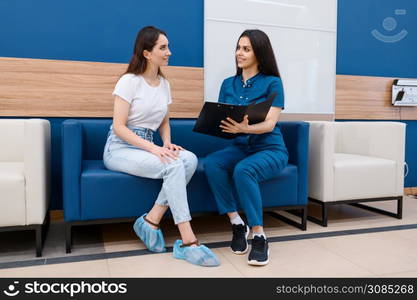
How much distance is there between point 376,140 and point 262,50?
139cm

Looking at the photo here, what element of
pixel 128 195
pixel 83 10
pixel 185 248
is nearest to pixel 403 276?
pixel 185 248

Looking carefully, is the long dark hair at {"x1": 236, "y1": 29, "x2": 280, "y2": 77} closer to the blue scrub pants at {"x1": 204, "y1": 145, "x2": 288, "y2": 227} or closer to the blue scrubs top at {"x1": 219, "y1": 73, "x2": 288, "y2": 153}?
the blue scrubs top at {"x1": 219, "y1": 73, "x2": 288, "y2": 153}

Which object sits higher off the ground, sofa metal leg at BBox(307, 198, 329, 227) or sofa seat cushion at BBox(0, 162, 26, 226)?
sofa seat cushion at BBox(0, 162, 26, 226)

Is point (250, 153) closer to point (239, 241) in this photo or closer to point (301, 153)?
point (301, 153)

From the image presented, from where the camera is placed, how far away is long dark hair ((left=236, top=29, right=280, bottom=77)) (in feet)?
8.08

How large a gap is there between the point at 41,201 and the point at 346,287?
1.66 metres

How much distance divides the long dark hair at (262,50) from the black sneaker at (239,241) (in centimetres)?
99

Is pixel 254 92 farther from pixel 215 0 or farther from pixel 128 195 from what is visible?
pixel 215 0

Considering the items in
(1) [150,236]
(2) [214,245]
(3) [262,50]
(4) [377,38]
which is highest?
(4) [377,38]

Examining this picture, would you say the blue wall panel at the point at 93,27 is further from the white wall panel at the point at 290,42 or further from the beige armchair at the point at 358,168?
the beige armchair at the point at 358,168

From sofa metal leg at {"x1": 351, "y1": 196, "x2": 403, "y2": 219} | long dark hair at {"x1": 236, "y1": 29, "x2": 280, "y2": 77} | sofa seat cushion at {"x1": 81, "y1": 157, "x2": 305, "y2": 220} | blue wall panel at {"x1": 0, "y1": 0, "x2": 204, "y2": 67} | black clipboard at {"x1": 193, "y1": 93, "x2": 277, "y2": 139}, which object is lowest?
sofa metal leg at {"x1": 351, "y1": 196, "x2": 403, "y2": 219}

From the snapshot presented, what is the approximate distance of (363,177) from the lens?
294 cm

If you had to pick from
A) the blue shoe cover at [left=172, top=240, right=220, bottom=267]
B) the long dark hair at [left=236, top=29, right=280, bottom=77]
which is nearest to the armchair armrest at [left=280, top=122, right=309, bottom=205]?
the long dark hair at [left=236, top=29, right=280, bottom=77]

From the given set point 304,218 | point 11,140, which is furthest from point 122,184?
point 304,218
